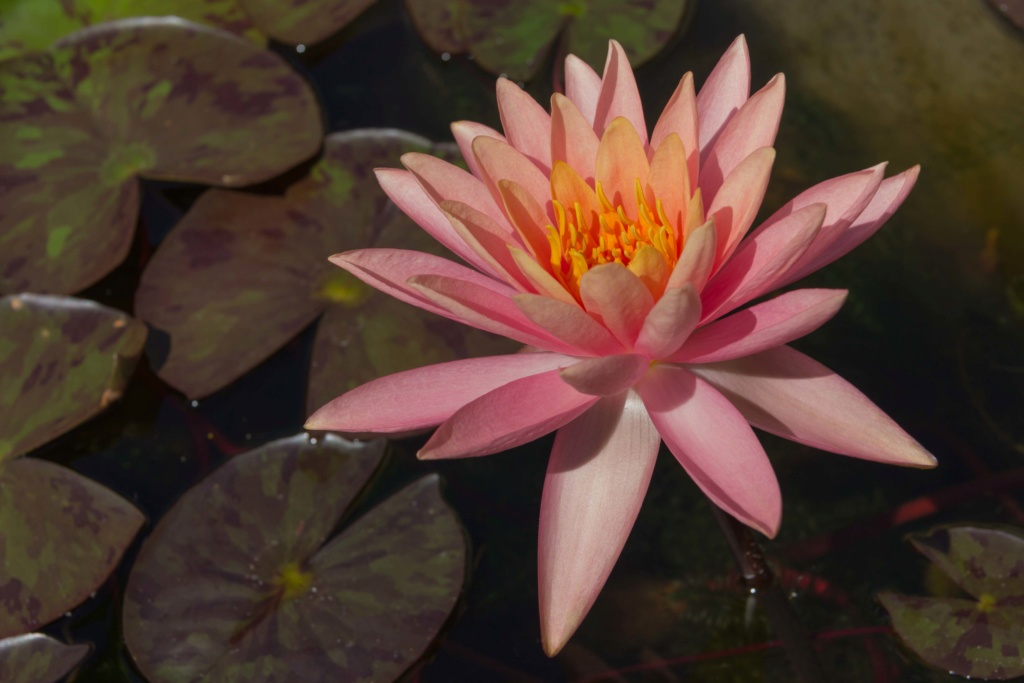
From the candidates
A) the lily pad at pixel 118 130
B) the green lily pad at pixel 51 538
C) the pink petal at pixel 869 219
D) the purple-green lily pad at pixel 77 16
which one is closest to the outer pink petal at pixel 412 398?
the pink petal at pixel 869 219

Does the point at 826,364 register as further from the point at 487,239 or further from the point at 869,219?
the point at 487,239

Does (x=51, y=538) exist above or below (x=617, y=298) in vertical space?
below

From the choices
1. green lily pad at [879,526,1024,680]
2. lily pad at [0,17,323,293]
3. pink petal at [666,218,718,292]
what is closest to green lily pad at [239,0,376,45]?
lily pad at [0,17,323,293]

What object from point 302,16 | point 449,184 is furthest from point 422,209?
point 302,16

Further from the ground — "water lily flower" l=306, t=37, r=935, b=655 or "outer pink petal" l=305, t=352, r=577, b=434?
"water lily flower" l=306, t=37, r=935, b=655

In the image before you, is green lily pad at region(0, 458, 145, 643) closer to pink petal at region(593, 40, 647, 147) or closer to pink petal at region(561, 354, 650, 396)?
pink petal at region(561, 354, 650, 396)

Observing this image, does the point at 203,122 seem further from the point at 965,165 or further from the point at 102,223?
the point at 965,165

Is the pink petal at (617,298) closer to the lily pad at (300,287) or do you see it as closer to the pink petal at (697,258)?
the pink petal at (697,258)
